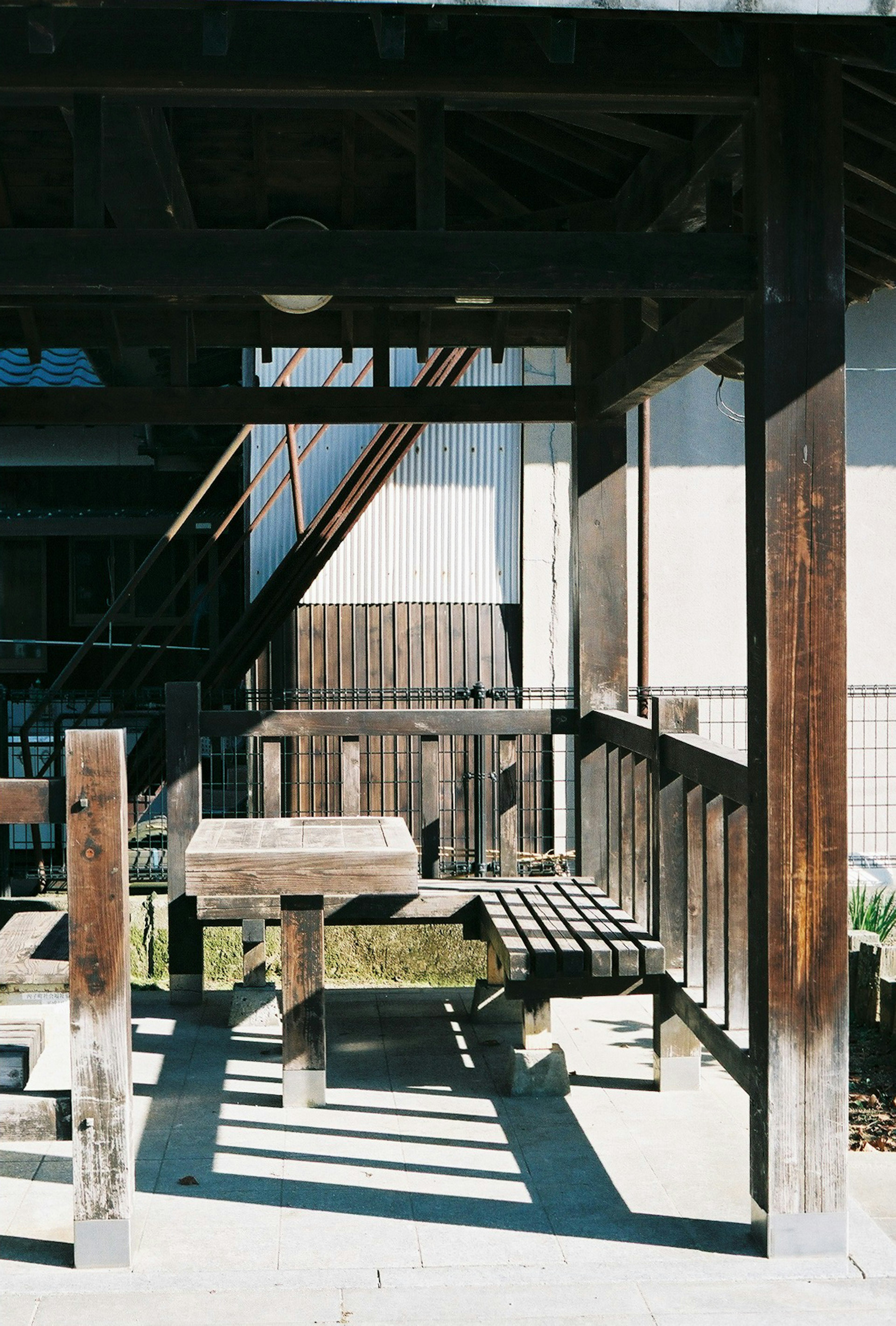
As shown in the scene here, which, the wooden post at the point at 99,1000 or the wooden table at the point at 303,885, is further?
the wooden table at the point at 303,885

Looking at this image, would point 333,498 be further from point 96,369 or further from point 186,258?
point 186,258

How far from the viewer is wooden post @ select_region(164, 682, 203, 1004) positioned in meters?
6.68

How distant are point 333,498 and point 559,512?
214cm

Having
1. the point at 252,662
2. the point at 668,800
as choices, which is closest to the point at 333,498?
the point at 252,662

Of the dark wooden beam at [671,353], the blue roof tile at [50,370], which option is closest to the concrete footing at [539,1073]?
the dark wooden beam at [671,353]

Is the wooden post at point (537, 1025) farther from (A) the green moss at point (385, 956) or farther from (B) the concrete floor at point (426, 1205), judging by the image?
(A) the green moss at point (385, 956)

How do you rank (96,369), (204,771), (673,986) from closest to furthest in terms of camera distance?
(673,986) < (96,369) < (204,771)

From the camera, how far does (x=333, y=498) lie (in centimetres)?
1066

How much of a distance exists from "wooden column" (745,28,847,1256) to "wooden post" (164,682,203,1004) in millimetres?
3503

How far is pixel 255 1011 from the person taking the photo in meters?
6.44

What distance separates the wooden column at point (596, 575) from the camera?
6.50 meters

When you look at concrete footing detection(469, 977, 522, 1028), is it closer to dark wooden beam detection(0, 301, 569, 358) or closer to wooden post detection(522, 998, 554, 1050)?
wooden post detection(522, 998, 554, 1050)

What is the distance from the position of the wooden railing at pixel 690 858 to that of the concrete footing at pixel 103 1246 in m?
1.97

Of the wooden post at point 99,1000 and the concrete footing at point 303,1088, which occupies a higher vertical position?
the wooden post at point 99,1000
